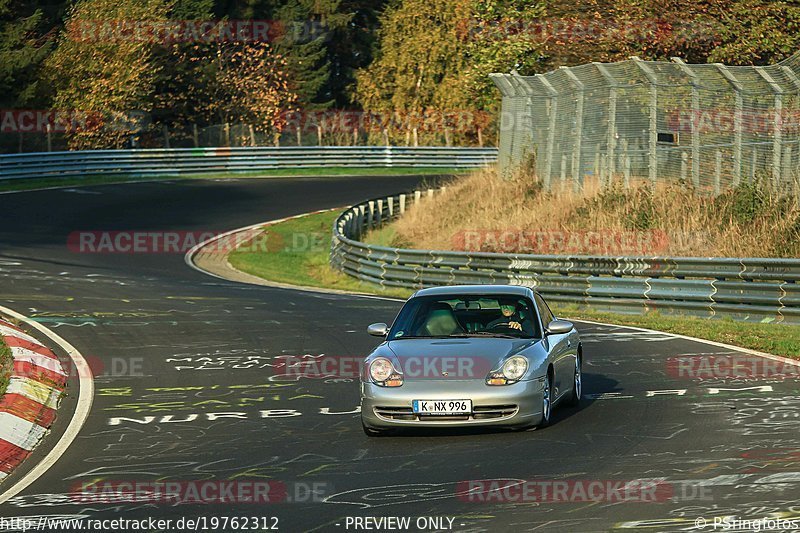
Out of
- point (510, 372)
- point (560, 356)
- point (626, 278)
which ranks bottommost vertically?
point (626, 278)

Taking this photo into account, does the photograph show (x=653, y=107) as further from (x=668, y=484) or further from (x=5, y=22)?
(x=5, y=22)

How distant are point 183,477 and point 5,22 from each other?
189 ft

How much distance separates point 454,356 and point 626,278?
12.0 m

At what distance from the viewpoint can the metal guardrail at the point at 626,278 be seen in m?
20.7

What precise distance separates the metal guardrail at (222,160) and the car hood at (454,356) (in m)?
40.7

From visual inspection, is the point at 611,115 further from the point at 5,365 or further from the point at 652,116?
the point at 5,365

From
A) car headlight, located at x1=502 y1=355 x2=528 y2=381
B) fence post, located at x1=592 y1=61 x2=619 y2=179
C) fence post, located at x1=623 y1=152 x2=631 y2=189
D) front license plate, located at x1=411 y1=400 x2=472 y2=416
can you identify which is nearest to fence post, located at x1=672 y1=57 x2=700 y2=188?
fence post, located at x1=623 y1=152 x2=631 y2=189

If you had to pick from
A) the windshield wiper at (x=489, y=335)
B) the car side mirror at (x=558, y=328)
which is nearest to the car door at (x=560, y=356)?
the car side mirror at (x=558, y=328)

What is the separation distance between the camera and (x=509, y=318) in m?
12.9

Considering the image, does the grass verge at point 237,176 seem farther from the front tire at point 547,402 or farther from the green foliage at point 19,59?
the front tire at point 547,402

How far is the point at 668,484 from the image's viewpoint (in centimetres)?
926

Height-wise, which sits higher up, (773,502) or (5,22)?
(5,22)

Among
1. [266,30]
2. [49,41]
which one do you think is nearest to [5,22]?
[49,41]

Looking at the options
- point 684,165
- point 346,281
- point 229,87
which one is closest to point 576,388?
point 684,165
